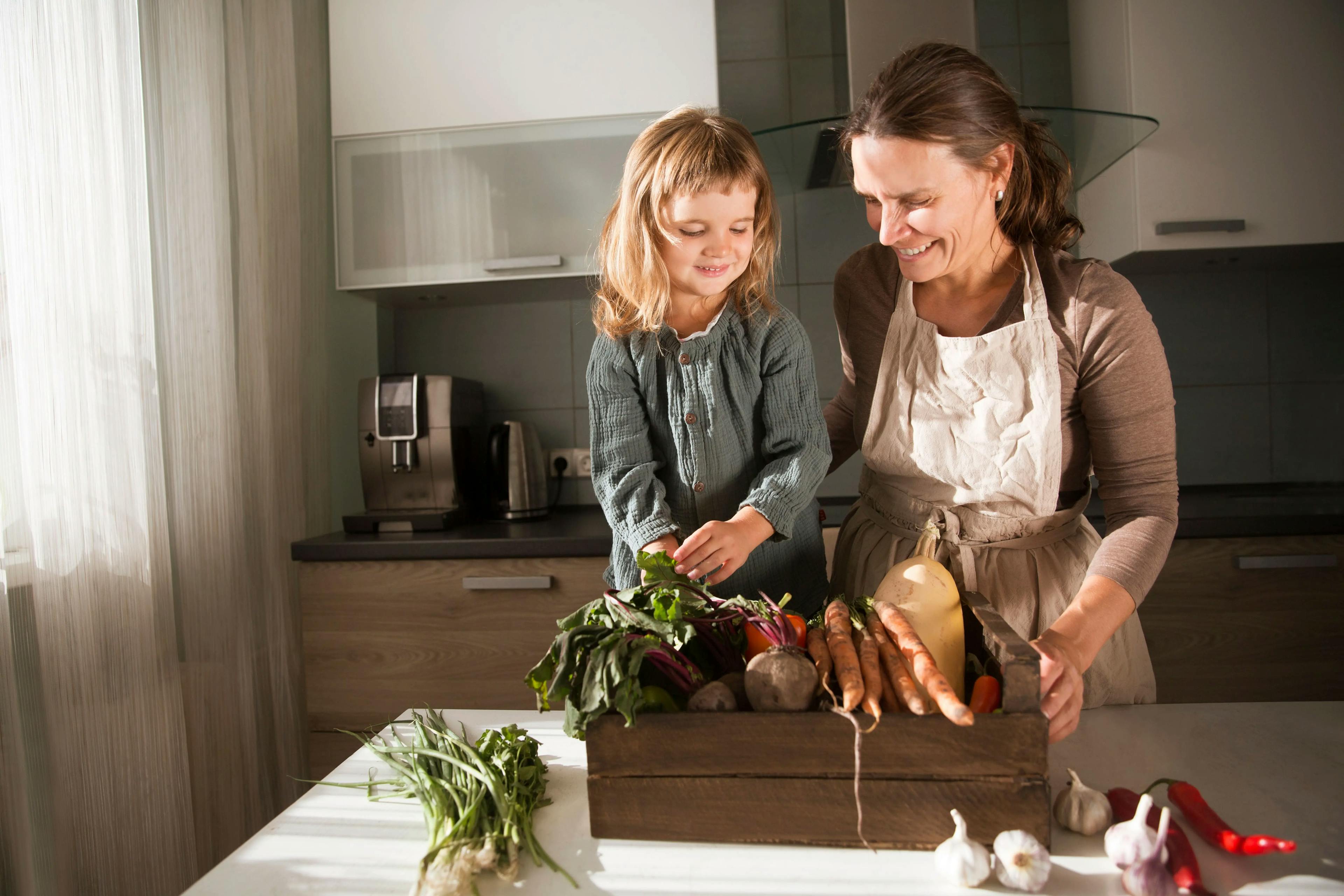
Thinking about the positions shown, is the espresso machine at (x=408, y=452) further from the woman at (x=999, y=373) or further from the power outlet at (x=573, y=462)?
the woman at (x=999, y=373)

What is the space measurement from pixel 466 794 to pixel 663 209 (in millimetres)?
724

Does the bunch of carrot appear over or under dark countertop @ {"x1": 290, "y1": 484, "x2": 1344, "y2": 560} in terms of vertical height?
over

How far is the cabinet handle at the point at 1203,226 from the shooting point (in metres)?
1.94

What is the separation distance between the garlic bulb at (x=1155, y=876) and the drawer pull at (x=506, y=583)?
1.41 m

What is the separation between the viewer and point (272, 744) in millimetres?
1917

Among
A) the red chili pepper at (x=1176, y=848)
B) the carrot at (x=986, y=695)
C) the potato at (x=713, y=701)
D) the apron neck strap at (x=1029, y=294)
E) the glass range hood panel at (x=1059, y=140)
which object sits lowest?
the red chili pepper at (x=1176, y=848)

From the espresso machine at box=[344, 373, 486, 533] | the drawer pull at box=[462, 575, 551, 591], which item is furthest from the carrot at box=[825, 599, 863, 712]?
the espresso machine at box=[344, 373, 486, 533]

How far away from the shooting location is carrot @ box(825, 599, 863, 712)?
65 centimetres

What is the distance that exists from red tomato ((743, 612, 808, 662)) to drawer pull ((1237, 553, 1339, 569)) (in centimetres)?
140

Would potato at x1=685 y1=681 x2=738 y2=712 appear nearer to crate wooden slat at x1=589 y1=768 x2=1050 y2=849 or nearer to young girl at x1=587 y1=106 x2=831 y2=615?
crate wooden slat at x1=589 y1=768 x2=1050 y2=849

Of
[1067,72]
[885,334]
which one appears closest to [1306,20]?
[1067,72]

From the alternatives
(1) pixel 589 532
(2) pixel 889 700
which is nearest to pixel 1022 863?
(2) pixel 889 700

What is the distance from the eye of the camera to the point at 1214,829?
26.1 inches

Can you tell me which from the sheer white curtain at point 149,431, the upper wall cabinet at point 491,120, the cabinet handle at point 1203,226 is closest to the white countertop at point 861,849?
the sheer white curtain at point 149,431
